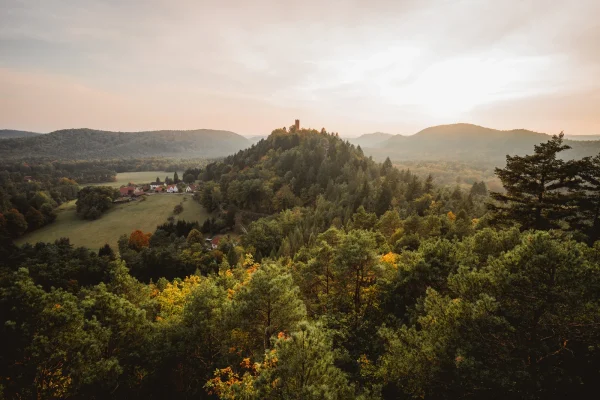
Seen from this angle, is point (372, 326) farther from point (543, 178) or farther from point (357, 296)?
point (543, 178)

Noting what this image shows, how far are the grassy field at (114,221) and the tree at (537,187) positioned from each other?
107229mm

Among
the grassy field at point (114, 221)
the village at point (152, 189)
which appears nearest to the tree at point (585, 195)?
the grassy field at point (114, 221)

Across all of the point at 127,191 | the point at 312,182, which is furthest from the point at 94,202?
the point at 312,182

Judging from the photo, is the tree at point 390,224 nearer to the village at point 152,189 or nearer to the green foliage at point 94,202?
the green foliage at point 94,202

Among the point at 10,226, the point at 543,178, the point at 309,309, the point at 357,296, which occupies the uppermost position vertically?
the point at 543,178

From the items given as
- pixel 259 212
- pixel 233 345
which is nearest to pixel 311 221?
pixel 259 212

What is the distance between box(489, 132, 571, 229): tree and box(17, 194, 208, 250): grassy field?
107 m

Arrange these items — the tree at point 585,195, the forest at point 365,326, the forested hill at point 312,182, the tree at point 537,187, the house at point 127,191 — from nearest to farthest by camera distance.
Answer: the forest at point 365,326
the tree at point 585,195
the tree at point 537,187
the forested hill at point 312,182
the house at point 127,191

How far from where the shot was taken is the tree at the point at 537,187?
77.8 ft

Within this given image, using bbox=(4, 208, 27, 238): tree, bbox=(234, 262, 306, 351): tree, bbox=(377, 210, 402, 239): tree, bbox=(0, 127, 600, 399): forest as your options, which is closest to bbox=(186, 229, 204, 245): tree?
bbox=(0, 127, 600, 399): forest

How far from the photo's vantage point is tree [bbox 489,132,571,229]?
23.7 m

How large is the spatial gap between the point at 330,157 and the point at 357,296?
109401mm

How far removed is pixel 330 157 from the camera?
130 meters

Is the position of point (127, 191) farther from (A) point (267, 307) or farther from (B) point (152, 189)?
(A) point (267, 307)
